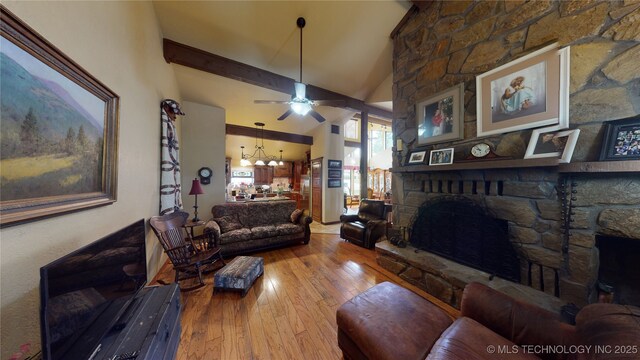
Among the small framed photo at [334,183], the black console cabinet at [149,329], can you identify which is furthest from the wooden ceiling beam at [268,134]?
the black console cabinet at [149,329]

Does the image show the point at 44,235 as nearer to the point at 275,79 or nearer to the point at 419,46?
the point at 275,79

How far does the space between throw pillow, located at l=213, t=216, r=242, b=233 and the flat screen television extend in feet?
6.79

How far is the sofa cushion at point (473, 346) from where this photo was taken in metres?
0.89

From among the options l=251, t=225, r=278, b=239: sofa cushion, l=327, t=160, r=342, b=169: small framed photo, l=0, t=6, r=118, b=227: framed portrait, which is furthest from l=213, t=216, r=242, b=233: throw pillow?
l=327, t=160, r=342, b=169: small framed photo

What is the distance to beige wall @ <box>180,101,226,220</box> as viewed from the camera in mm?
4098

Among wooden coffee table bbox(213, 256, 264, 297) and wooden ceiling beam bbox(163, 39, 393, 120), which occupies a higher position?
wooden ceiling beam bbox(163, 39, 393, 120)

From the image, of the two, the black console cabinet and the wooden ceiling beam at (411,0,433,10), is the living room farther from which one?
the black console cabinet

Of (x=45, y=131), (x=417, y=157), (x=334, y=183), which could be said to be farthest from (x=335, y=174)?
(x=45, y=131)

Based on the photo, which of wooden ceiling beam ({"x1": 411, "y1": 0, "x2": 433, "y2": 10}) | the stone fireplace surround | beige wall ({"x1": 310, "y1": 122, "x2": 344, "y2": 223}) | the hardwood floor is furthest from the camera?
beige wall ({"x1": 310, "y1": 122, "x2": 344, "y2": 223})

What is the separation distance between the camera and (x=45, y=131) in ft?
3.05

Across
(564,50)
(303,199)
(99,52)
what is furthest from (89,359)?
(303,199)

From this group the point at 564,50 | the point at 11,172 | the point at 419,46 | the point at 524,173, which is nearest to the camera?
the point at 11,172

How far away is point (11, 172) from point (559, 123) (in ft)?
11.1

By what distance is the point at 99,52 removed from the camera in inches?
53.3
